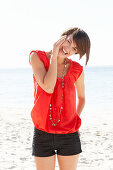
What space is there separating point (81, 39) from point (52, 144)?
3.08ft

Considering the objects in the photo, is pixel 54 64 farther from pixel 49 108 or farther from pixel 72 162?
pixel 72 162

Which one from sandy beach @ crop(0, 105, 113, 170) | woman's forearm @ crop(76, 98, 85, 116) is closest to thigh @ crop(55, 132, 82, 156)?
woman's forearm @ crop(76, 98, 85, 116)

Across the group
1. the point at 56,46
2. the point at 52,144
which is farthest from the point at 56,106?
the point at 56,46

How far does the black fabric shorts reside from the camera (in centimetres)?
248

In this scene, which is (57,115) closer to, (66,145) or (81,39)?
(66,145)

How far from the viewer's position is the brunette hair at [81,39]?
2371 mm

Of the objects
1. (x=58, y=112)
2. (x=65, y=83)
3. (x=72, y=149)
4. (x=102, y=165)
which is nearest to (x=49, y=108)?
(x=58, y=112)

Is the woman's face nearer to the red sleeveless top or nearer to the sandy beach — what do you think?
the red sleeveless top

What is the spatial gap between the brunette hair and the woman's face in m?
0.03

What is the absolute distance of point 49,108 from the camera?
98.8 inches

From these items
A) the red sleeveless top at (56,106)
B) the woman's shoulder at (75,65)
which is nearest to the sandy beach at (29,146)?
the red sleeveless top at (56,106)

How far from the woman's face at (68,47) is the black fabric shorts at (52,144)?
0.72 metres

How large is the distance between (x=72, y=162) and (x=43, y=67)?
2.90 feet

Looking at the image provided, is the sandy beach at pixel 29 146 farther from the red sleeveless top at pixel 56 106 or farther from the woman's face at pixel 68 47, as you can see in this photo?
the woman's face at pixel 68 47
